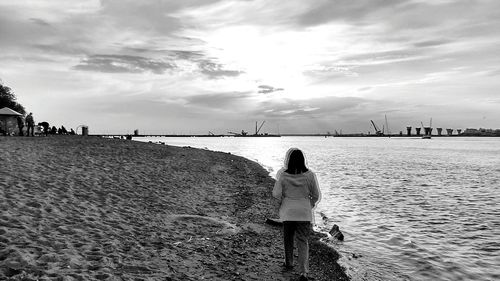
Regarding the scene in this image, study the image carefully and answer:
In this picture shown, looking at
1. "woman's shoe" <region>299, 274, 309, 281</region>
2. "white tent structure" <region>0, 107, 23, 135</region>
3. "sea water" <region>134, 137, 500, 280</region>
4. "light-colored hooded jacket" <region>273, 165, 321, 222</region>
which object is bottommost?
"sea water" <region>134, 137, 500, 280</region>

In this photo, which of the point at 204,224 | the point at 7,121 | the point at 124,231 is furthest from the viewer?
the point at 7,121

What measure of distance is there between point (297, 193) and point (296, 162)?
66 centimetres

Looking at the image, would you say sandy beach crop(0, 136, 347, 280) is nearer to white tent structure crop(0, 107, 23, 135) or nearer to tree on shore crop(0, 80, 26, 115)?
white tent structure crop(0, 107, 23, 135)

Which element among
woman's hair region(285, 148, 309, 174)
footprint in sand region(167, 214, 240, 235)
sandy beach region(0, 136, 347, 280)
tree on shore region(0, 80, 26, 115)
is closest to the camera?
sandy beach region(0, 136, 347, 280)

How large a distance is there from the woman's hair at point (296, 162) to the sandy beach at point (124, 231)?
8.29 ft

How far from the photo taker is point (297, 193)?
747cm

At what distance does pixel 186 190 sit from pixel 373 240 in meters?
8.92

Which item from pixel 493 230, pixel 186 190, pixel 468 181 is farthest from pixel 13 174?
pixel 468 181

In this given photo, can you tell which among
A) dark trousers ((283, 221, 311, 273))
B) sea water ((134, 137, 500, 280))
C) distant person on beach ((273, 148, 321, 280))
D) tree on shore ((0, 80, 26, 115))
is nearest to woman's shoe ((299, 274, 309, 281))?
distant person on beach ((273, 148, 321, 280))

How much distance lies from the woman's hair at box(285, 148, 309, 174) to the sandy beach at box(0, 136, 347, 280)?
99.4 inches

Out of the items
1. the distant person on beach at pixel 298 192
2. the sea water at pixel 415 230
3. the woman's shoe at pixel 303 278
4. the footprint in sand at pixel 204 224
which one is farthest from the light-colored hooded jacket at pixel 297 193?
the footprint in sand at pixel 204 224

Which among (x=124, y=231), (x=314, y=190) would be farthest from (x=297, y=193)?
(x=124, y=231)

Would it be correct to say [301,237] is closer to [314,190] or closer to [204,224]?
[314,190]

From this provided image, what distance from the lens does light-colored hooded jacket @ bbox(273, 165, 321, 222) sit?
24.3ft
